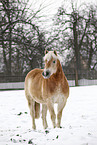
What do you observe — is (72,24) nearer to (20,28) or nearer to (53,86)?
(20,28)

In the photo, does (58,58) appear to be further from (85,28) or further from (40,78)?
(85,28)

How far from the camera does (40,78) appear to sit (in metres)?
4.95

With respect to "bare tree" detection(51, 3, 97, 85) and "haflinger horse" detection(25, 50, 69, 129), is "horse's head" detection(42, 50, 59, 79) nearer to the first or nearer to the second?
"haflinger horse" detection(25, 50, 69, 129)

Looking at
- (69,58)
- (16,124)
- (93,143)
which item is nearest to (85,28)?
(69,58)

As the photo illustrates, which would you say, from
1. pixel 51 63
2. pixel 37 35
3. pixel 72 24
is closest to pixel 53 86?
pixel 51 63

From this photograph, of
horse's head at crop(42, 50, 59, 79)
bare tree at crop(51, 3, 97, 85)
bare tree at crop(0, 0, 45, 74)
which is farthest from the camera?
bare tree at crop(51, 3, 97, 85)

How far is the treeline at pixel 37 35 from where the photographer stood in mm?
12234

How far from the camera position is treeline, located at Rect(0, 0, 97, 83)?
12234mm

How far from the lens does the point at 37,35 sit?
12656 millimetres

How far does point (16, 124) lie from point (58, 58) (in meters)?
2.96

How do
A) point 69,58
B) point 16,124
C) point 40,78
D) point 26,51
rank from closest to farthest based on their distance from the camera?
point 40,78, point 16,124, point 26,51, point 69,58

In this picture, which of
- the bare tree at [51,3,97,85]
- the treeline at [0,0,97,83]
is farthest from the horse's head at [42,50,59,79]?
the bare tree at [51,3,97,85]

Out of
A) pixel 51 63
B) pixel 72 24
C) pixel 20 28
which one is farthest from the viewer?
pixel 72 24

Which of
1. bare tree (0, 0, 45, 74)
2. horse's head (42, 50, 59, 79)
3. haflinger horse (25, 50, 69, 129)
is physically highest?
bare tree (0, 0, 45, 74)
